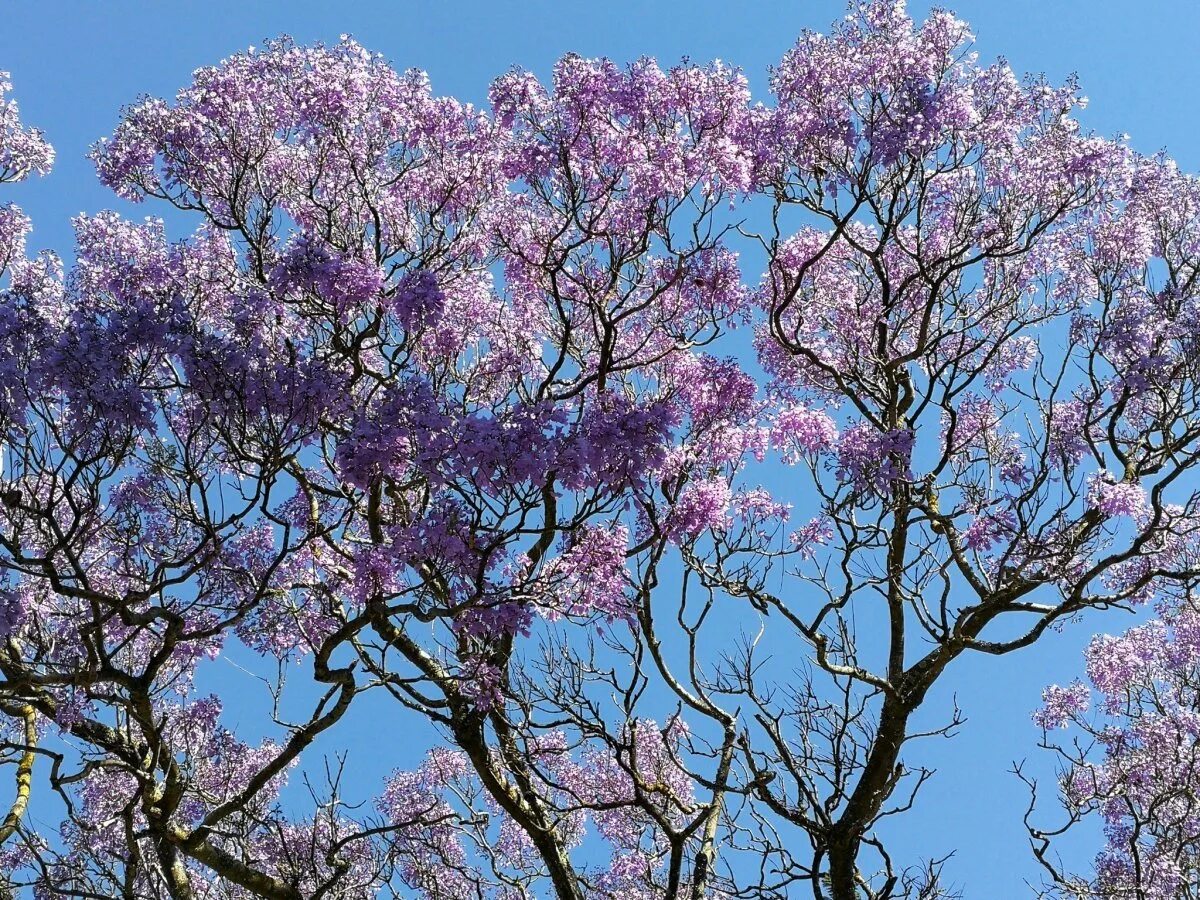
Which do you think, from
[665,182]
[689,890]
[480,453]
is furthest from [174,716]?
[665,182]

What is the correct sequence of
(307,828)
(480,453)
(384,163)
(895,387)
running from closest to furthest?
(480,453) → (384,163) → (895,387) → (307,828)

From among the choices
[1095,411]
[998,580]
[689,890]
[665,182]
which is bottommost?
[689,890]

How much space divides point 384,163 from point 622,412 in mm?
4240

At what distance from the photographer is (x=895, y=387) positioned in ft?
37.5

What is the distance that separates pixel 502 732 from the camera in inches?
404

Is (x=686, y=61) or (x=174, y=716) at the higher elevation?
(x=686, y=61)

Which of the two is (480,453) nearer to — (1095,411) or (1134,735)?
(1095,411)

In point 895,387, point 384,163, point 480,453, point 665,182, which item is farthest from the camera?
point 895,387

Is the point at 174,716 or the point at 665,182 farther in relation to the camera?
the point at 174,716

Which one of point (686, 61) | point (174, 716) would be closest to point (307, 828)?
point (174, 716)

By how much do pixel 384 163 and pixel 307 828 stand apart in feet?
24.7

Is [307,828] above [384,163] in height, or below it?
below

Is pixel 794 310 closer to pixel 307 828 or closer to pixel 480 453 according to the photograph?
pixel 480 453

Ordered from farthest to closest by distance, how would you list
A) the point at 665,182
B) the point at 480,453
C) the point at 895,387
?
the point at 895,387 → the point at 665,182 → the point at 480,453
